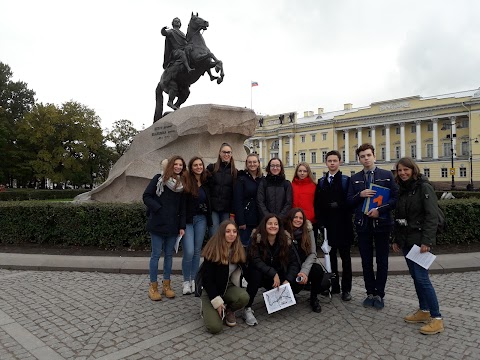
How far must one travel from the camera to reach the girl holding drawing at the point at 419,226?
3939mm

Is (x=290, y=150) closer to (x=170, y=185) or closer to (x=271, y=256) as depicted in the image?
(x=170, y=185)

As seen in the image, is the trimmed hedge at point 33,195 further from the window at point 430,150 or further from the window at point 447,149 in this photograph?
the window at point 430,150

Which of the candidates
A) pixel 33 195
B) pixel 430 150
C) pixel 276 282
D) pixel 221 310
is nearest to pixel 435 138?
pixel 430 150

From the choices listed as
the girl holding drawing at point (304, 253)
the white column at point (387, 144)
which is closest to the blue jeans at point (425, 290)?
the girl holding drawing at point (304, 253)

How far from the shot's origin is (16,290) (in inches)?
215

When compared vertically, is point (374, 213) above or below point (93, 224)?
above

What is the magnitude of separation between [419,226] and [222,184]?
9.07 feet

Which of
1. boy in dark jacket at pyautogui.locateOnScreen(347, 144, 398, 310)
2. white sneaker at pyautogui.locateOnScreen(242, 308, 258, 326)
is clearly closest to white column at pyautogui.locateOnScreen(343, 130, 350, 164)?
boy in dark jacket at pyautogui.locateOnScreen(347, 144, 398, 310)

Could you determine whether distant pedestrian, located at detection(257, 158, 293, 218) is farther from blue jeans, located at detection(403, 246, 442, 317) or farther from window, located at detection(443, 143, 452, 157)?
window, located at detection(443, 143, 452, 157)

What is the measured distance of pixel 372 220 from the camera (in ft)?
15.3

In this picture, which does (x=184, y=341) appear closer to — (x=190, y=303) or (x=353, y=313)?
(x=190, y=303)

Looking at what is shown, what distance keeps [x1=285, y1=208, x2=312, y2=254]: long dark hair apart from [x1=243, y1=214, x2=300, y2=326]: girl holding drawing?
0.17 meters

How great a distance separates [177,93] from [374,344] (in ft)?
30.5

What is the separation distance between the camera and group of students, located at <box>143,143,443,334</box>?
4168mm
